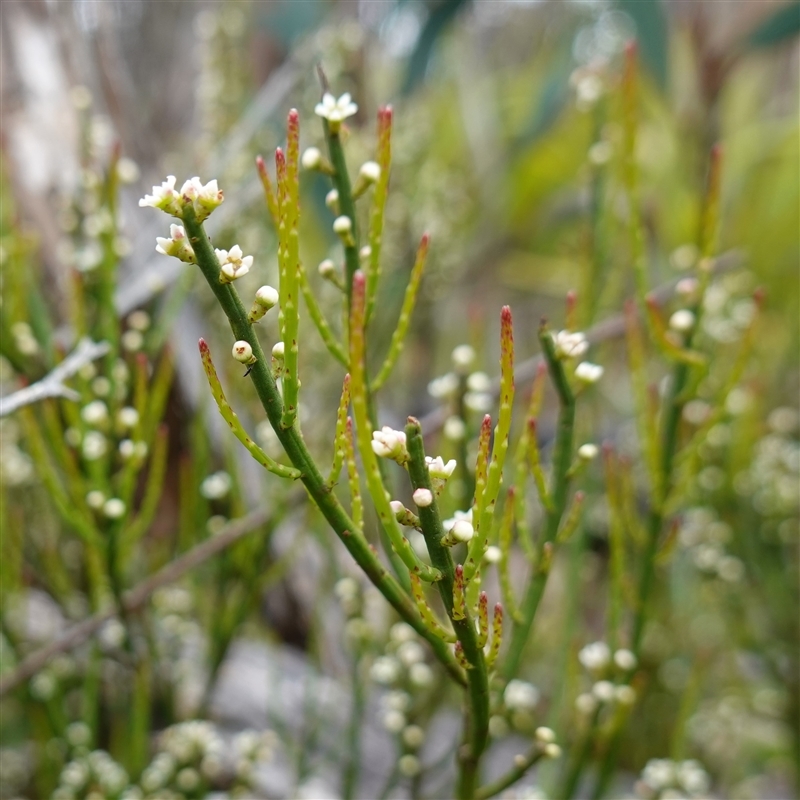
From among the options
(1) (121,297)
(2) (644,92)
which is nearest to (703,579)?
(1) (121,297)

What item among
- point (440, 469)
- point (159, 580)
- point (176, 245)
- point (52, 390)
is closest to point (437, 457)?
point (440, 469)

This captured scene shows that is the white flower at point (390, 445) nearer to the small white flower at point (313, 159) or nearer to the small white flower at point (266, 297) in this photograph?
the small white flower at point (266, 297)

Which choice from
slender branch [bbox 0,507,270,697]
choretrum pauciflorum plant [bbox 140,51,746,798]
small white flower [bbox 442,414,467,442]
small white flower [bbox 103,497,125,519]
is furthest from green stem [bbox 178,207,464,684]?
slender branch [bbox 0,507,270,697]

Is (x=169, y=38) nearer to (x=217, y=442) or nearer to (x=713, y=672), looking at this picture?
(x=217, y=442)

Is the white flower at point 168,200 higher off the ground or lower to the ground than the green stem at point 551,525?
lower

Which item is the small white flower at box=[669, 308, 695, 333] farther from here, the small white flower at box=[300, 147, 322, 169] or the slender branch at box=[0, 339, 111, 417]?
the slender branch at box=[0, 339, 111, 417]

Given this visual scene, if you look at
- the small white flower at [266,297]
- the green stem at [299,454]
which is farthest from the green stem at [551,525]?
the small white flower at [266,297]
